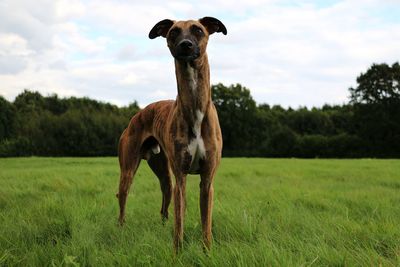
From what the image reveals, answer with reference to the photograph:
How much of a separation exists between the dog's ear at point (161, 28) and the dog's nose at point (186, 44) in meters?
0.92

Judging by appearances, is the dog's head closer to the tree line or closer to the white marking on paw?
the white marking on paw

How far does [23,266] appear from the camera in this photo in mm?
3725

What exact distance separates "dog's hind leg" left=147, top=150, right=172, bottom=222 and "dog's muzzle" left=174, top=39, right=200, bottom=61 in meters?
2.61

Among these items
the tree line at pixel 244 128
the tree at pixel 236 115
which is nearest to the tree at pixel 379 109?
the tree line at pixel 244 128

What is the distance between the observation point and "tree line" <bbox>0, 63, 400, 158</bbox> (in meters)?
46.2

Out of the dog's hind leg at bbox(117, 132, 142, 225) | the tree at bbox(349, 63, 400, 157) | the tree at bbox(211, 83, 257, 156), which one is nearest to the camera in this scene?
the dog's hind leg at bbox(117, 132, 142, 225)

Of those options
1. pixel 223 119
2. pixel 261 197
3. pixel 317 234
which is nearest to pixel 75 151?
pixel 223 119

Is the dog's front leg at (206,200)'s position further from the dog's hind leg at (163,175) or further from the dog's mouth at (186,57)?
the dog's hind leg at (163,175)

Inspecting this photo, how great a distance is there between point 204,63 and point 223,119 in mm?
55147

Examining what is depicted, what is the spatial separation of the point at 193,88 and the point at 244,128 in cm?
5451

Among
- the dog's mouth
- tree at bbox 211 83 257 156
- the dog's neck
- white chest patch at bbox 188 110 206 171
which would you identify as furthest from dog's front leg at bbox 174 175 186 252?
tree at bbox 211 83 257 156

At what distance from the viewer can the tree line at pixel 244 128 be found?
46.2m

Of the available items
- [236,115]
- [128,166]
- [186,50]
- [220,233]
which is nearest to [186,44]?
[186,50]

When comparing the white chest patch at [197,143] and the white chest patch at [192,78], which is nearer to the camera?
the white chest patch at [192,78]
